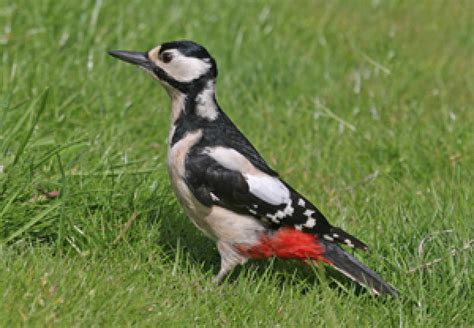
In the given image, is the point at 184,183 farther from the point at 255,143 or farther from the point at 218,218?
the point at 255,143

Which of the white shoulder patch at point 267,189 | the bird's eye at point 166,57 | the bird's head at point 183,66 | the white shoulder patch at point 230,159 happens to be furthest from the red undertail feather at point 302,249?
the bird's eye at point 166,57

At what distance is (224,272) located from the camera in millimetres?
4895

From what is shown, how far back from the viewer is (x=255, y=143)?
667 centimetres

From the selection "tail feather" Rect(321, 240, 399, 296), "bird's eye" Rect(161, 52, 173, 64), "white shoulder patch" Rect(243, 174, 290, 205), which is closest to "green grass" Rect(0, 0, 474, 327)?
"tail feather" Rect(321, 240, 399, 296)

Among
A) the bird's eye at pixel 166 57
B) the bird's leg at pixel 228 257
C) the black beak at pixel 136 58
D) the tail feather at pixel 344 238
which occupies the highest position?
the bird's eye at pixel 166 57

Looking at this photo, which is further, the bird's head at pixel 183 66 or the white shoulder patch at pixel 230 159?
the bird's head at pixel 183 66

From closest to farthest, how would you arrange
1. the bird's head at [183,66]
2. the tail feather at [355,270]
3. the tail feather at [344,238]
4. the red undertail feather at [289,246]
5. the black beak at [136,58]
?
the tail feather at [355,270] → the tail feather at [344,238] → the red undertail feather at [289,246] → the bird's head at [183,66] → the black beak at [136,58]

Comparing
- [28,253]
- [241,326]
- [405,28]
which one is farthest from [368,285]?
[405,28]

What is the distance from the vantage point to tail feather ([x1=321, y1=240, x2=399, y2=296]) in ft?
15.1

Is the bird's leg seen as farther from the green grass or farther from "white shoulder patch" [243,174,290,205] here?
"white shoulder patch" [243,174,290,205]

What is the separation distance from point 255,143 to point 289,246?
190 cm

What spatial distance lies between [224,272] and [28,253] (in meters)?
0.97

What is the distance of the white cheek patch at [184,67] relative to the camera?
→ 5070 millimetres

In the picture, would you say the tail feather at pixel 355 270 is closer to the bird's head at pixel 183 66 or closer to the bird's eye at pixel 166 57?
the bird's head at pixel 183 66
